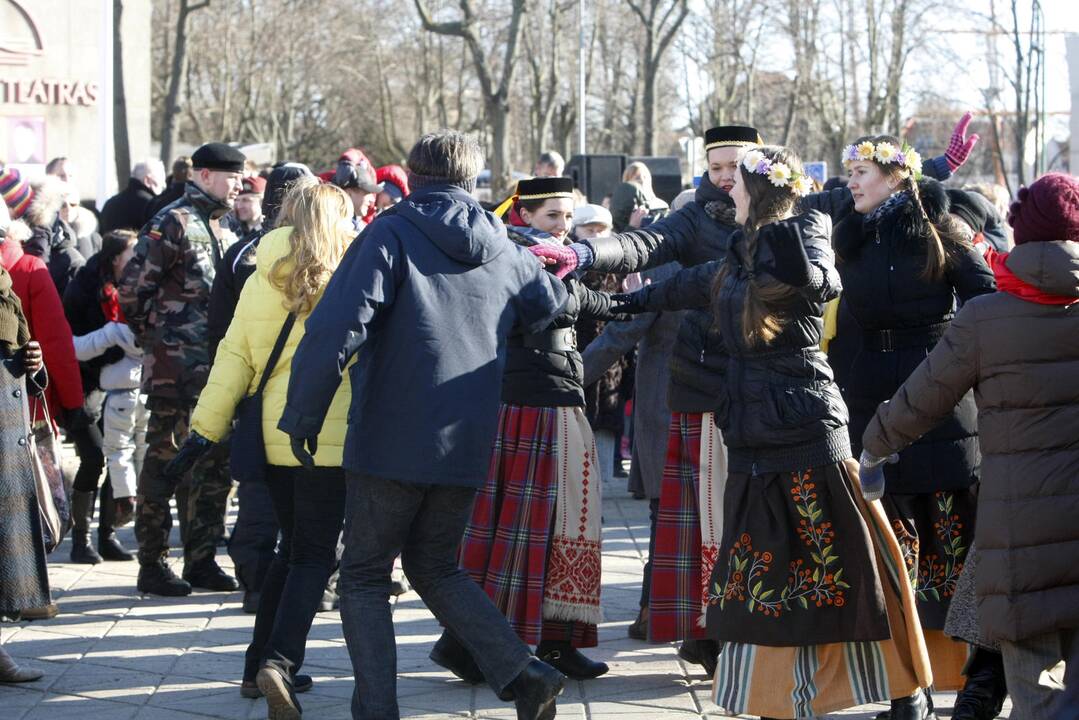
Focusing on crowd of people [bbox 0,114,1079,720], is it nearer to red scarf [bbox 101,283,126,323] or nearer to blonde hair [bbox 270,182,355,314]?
blonde hair [bbox 270,182,355,314]

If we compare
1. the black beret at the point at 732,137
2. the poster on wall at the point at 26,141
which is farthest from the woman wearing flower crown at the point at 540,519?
the poster on wall at the point at 26,141

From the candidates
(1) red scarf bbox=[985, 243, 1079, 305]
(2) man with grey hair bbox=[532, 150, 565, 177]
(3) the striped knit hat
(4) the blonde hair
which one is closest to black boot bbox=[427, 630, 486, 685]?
(4) the blonde hair

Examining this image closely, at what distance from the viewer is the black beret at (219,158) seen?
7.18 metres

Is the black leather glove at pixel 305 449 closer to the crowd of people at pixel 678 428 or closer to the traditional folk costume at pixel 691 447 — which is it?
the crowd of people at pixel 678 428

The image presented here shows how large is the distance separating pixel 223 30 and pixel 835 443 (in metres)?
43.6

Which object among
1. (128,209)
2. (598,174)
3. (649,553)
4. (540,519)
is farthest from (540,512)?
→ (598,174)

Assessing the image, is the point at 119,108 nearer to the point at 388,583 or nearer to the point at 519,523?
the point at 519,523

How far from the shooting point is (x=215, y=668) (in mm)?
5926

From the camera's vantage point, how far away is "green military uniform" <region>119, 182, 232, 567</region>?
23.7 ft

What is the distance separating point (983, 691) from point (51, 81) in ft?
68.2

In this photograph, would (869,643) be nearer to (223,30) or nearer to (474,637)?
(474,637)

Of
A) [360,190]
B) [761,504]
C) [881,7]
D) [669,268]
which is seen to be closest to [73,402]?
[360,190]

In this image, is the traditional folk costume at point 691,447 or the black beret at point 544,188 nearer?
the traditional folk costume at point 691,447

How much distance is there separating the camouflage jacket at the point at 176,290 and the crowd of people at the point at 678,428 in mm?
754
